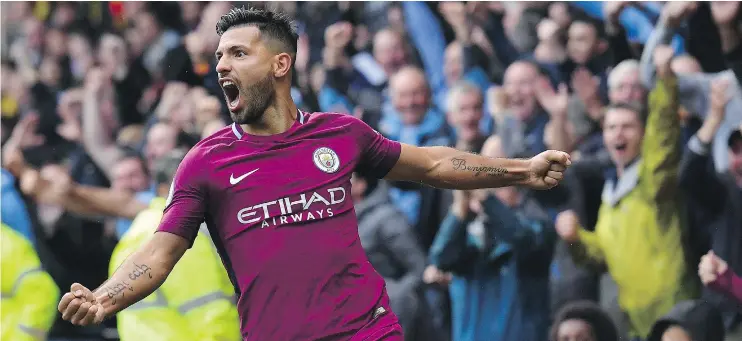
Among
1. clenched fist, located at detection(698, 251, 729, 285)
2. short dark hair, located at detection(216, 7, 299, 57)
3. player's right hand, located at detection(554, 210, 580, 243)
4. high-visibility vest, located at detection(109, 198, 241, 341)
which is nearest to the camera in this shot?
short dark hair, located at detection(216, 7, 299, 57)

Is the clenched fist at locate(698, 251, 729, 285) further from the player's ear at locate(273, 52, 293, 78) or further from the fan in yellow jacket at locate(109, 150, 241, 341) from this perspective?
the player's ear at locate(273, 52, 293, 78)

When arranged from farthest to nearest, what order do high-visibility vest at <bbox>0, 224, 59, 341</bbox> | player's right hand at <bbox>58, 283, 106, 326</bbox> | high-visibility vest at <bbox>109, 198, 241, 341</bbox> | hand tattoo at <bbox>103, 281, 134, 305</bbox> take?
high-visibility vest at <bbox>0, 224, 59, 341</bbox> < high-visibility vest at <bbox>109, 198, 241, 341</bbox> < hand tattoo at <bbox>103, 281, 134, 305</bbox> < player's right hand at <bbox>58, 283, 106, 326</bbox>

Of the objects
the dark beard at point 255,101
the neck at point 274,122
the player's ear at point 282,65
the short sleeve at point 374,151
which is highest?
the player's ear at point 282,65

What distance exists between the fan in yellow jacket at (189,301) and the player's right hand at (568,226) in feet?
7.38

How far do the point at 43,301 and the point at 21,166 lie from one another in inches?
77.1

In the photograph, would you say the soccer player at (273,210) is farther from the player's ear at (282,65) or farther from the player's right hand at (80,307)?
the player's right hand at (80,307)

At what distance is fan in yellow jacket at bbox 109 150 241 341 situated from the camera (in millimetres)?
6312

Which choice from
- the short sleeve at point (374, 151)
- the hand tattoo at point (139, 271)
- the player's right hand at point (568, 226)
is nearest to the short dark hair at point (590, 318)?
Answer: the player's right hand at point (568, 226)

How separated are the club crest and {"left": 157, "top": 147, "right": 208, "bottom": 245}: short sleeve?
1.27ft

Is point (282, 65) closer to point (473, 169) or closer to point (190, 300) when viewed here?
point (473, 169)

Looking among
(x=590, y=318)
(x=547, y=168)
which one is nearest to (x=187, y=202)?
(x=547, y=168)

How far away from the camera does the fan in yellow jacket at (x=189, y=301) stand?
6312 millimetres

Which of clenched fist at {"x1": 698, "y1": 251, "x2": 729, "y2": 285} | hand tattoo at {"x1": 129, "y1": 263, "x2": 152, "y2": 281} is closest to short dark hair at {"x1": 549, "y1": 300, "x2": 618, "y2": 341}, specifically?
clenched fist at {"x1": 698, "y1": 251, "x2": 729, "y2": 285}

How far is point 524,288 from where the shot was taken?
7617 millimetres
